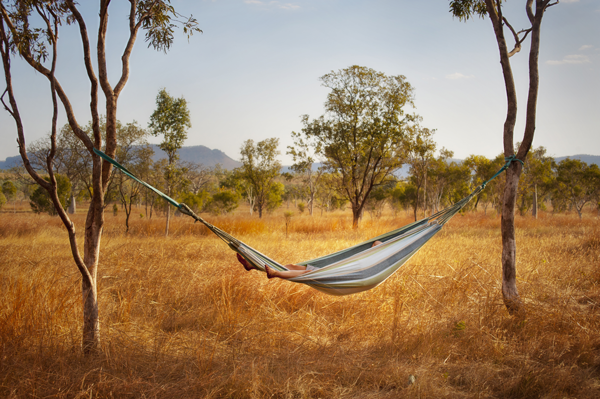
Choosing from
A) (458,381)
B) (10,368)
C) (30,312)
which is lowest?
(458,381)

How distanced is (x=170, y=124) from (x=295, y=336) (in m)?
7.87

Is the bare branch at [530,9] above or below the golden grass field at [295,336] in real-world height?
above

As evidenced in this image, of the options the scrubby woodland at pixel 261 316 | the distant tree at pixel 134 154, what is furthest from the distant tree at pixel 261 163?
the scrubby woodland at pixel 261 316

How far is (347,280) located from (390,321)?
0.99 meters

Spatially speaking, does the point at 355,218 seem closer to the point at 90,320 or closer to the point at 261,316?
the point at 261,316

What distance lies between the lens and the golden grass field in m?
2.07

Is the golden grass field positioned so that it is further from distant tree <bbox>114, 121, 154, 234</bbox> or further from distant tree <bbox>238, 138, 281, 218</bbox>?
distant tree <bbox>238, 138, 281, 218</bbox>

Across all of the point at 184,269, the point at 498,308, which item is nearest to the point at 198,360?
the point at 184,269

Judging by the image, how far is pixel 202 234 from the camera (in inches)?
338

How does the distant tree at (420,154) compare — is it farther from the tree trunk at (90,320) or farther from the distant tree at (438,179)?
the tree trunk at (90,320)

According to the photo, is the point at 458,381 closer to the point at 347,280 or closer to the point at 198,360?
the point at 347,280

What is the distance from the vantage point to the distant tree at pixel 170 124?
28.8ft

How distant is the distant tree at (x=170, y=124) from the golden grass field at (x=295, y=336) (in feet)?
14.9

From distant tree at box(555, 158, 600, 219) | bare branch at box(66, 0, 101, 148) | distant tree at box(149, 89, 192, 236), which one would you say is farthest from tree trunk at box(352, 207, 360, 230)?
distant tree at box(555, 158, 600, 219)
